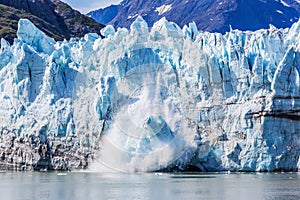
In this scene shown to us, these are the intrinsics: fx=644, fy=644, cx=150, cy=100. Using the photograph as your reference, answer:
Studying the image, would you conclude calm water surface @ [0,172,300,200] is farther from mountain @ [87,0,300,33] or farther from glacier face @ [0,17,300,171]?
mountain @ [87,0,300,33]

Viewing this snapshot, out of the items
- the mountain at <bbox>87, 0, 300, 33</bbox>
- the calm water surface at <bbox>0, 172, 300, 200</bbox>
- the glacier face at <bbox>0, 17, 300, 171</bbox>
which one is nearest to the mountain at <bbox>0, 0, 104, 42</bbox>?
the glacier face at <bbox>0, 17, 300, 171</bbox>

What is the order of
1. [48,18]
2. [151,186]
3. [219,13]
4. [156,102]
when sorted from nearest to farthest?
[151,186] < [156,102] < [48,18] < [219,13]

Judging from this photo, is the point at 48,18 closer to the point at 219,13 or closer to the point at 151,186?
the point at 219,13

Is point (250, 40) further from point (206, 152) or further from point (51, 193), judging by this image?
point (51, 193)

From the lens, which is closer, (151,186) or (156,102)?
(151,186)

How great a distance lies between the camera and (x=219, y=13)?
110562 millimetres

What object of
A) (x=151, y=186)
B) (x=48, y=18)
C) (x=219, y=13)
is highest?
(x=219, y=13)

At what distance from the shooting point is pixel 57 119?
2748cm

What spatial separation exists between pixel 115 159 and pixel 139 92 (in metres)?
3.25

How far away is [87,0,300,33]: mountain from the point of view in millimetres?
108938

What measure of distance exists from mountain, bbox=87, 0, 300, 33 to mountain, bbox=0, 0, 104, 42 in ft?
122

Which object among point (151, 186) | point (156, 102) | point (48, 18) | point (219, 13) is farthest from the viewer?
point (219, 13)


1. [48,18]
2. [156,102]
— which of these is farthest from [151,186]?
[48,18]

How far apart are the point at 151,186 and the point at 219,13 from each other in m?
92.1
